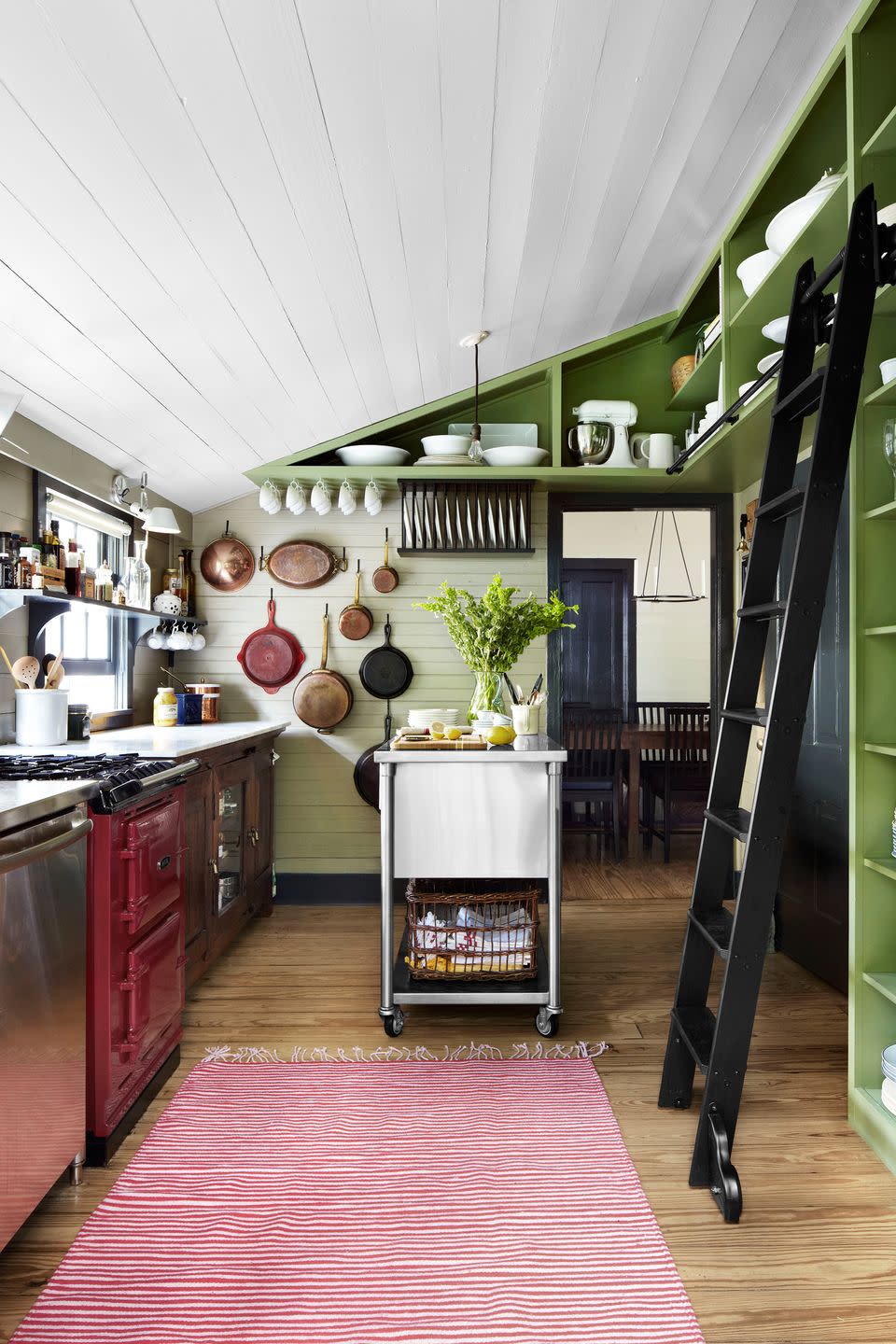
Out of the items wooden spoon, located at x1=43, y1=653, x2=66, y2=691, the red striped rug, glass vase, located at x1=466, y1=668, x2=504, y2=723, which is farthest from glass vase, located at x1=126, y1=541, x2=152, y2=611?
the red striped rug

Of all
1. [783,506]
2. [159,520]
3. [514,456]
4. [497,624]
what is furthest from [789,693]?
[159,520]

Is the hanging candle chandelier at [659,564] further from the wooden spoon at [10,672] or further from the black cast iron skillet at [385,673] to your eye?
the wooden spoon at [10,672]

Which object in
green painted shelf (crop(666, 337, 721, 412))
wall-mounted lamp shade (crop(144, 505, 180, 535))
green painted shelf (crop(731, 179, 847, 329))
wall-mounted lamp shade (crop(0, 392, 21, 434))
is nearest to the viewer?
green painted shelf (crop(731, 179, 847, 329))

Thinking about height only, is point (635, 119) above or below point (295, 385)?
above

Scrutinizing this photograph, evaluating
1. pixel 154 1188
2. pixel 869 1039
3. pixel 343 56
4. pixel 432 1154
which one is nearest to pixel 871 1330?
pixel 869 1039

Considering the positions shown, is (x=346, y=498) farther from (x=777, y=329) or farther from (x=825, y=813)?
(x=825, y=813)

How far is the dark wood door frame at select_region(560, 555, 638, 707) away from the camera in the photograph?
5.89 metres

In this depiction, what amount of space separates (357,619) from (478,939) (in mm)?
2015

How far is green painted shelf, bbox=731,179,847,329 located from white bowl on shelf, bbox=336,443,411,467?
1.66 metres

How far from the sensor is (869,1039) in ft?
6.71

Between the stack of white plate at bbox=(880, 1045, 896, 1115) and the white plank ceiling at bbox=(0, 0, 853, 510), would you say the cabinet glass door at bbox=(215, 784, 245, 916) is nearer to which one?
the white plank ceiling at bbox=(0, 0, 853, 510)

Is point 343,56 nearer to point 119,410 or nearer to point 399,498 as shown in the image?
point 119,410

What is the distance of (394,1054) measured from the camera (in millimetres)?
2504

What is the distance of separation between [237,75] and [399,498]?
255 centimetres
